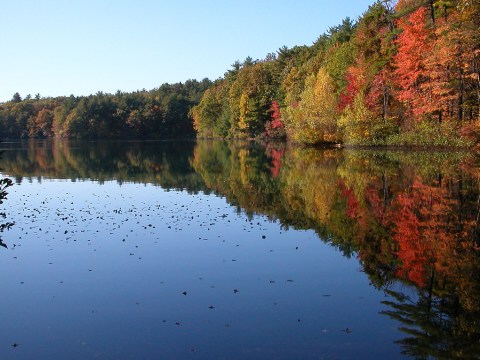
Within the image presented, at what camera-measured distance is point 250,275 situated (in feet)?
36.9

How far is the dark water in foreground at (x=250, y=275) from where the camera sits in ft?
25.2

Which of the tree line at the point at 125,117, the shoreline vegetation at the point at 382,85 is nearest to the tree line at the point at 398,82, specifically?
the shoreline vegetation at the point at 382,85

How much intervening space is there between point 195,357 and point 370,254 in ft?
22.1

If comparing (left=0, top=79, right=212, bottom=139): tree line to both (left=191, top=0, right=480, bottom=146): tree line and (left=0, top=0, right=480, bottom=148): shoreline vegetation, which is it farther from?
(left=191, top=0, right=480, bottom=146): tree line

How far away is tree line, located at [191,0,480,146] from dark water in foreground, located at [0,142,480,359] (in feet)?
66.4

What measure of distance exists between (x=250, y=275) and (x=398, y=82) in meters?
42.9

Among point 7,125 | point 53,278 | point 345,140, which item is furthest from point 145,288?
point 7,125

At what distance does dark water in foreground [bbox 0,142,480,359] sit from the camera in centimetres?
769

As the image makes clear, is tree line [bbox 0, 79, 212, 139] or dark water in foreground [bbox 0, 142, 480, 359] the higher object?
tree line [bbox 0, 79, 212, 139]

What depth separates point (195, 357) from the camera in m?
7.18

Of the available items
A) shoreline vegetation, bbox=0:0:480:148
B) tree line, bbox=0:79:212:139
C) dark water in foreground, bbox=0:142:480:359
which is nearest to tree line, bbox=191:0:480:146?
shoreline vegetation, bbox=0:0:480:148

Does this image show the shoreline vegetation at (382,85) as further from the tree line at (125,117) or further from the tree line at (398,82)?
the tree line at (125,117)

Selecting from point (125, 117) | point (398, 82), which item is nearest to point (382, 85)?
point (398, 82)

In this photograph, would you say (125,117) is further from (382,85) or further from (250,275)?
(250,275)
